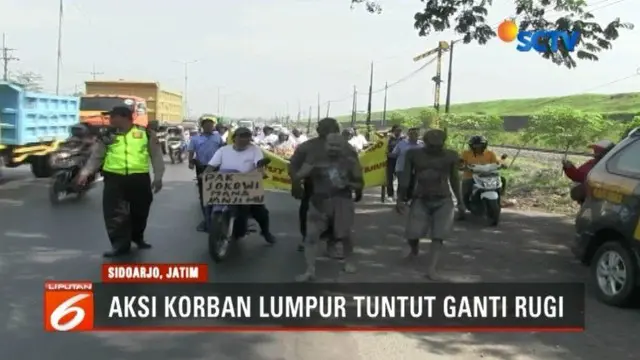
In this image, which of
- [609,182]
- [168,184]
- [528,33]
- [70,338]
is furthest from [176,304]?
[168,184]

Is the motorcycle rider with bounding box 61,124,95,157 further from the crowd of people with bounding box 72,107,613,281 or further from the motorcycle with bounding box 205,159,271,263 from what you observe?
the motorcycle with bounding box 205,159,271,263

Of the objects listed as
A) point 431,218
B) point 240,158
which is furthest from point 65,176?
point 431,218

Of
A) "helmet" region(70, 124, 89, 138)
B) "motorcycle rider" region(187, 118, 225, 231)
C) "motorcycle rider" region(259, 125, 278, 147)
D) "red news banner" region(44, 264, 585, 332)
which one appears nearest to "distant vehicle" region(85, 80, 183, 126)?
"motorcycle rider" region(259, 125, 278, 147)

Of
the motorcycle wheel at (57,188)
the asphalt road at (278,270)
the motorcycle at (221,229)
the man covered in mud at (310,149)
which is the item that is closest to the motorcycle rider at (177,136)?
the asphalt road at (278,270)

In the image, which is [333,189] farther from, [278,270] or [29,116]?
[29,116]

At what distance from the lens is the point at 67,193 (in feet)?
40.7

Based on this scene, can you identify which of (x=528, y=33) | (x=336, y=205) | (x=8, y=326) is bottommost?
(x=8, y=326)

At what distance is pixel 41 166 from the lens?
15.6 meters

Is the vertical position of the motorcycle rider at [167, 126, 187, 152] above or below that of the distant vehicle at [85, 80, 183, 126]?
below

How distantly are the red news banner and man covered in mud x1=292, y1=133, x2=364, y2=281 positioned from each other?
25.5 inches

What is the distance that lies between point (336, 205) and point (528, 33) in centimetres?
714

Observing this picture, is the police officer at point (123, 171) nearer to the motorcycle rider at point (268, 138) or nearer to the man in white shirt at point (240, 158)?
the man in white shirt at point (240, 158)

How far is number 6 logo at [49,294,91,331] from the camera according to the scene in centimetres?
498

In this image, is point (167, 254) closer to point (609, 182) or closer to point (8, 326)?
point (8, 326)
